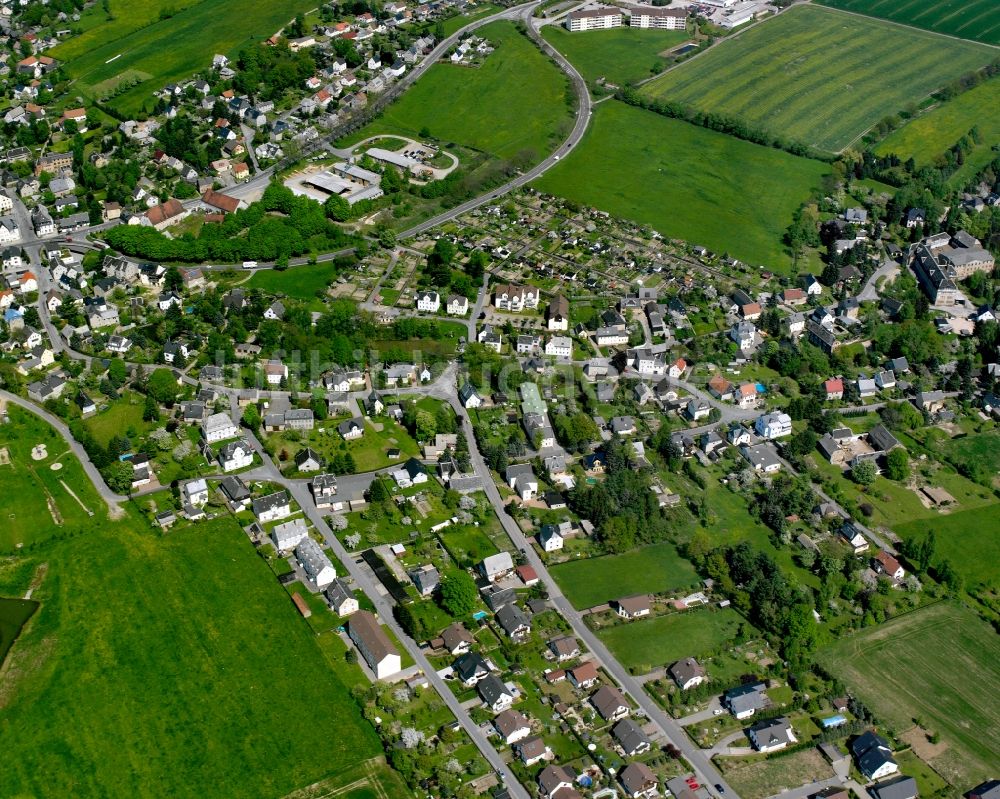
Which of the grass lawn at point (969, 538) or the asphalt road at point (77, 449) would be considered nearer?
the grass lawn at point (969, 538)

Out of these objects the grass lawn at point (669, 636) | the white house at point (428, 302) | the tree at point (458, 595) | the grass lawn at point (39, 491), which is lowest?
the grass lawn at point (669, 636)

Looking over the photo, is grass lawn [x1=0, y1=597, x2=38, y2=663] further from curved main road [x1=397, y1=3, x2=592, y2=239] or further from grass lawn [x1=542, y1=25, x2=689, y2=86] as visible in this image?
grass lawn [x1=542, y1=25, x2=689, y2=86]

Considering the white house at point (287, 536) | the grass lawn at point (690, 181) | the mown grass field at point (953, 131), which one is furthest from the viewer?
the mown grass field at point (953, 131)

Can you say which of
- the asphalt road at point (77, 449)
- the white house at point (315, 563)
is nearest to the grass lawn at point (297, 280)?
the asphalt road at point (77, 449)

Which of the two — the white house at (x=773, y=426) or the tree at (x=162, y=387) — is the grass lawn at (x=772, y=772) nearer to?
the white house at (x=773, y=426)

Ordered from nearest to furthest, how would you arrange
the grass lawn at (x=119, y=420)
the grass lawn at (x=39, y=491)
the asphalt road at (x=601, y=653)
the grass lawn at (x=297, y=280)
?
1. the asphalt road at (x=601, y=653)
2. the grass lawn at (x=39, y=491)
3. the grass lawn at (x=119, y=420)
4. the grass lawn at (x=297, y=280)

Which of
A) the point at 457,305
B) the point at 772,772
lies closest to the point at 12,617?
the point at 772,772
